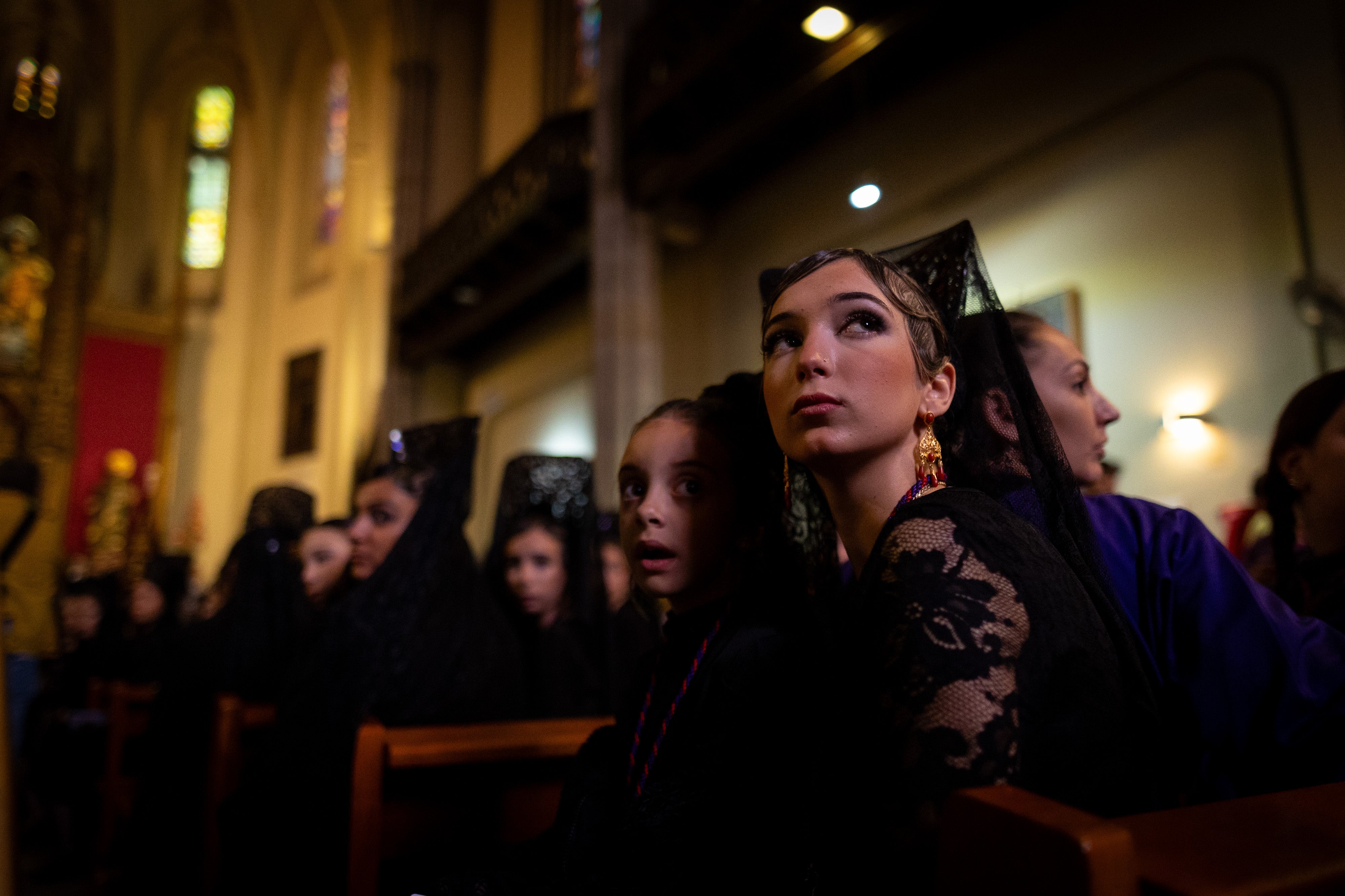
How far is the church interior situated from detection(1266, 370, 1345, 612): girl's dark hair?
0.66 metres

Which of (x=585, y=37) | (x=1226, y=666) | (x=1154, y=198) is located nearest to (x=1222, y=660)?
(x=1226, y=666)

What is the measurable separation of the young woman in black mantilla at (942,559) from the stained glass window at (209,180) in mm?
19344

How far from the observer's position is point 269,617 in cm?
430

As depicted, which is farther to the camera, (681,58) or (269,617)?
(681,58)

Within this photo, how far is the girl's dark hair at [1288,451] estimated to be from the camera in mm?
1920

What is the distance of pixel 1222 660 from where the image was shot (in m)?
1.35

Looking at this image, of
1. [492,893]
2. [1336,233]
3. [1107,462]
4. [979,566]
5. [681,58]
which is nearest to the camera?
[979,566]

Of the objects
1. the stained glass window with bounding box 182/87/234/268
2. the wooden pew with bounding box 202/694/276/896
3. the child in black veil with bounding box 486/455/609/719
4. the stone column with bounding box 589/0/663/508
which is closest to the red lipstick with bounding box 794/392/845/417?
the child in black veil with bounding box 486/455/609/719

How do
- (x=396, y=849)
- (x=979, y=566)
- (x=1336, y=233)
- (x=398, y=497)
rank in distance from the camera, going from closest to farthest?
(x=979, y=566)
(x=396, y=849)
(x=398, y=497)
(x=1336, y=233)

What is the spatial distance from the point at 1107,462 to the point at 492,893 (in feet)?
12.8

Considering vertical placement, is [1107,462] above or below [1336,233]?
below

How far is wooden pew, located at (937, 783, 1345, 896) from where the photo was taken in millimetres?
657

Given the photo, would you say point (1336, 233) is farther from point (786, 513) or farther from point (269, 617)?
point (269, 617)

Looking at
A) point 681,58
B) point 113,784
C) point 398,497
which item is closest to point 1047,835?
point 398,497
